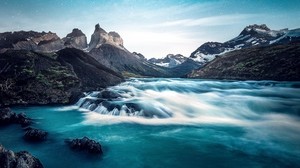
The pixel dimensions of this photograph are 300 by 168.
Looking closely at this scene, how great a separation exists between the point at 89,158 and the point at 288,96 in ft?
112

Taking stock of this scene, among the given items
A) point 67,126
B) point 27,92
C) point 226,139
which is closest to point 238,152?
point 226,139

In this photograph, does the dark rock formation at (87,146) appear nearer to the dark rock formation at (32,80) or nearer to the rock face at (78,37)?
the dark rock formation at (32,80)

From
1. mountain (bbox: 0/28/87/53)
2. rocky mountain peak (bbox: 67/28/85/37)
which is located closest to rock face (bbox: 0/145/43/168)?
mountain (bbox: 0/28/87/53)

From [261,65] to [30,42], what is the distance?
105m

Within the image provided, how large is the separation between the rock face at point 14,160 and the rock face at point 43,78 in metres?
22.8

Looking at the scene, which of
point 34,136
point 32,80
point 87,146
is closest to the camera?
point 87,146

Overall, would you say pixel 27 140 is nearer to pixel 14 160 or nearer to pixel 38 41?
pixel 14 160

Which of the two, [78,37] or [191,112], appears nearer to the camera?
[191,112]

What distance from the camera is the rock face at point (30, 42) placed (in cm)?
11138

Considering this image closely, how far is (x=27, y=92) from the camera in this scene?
3406 centimetres

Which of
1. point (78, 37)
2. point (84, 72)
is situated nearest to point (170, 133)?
point (84, 72)

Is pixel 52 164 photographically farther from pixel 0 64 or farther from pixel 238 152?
pixel 0 64

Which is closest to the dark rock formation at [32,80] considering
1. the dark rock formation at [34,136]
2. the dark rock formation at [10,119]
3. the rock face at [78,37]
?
the dark rock formation at [10,119]

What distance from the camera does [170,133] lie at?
21.2 metres
